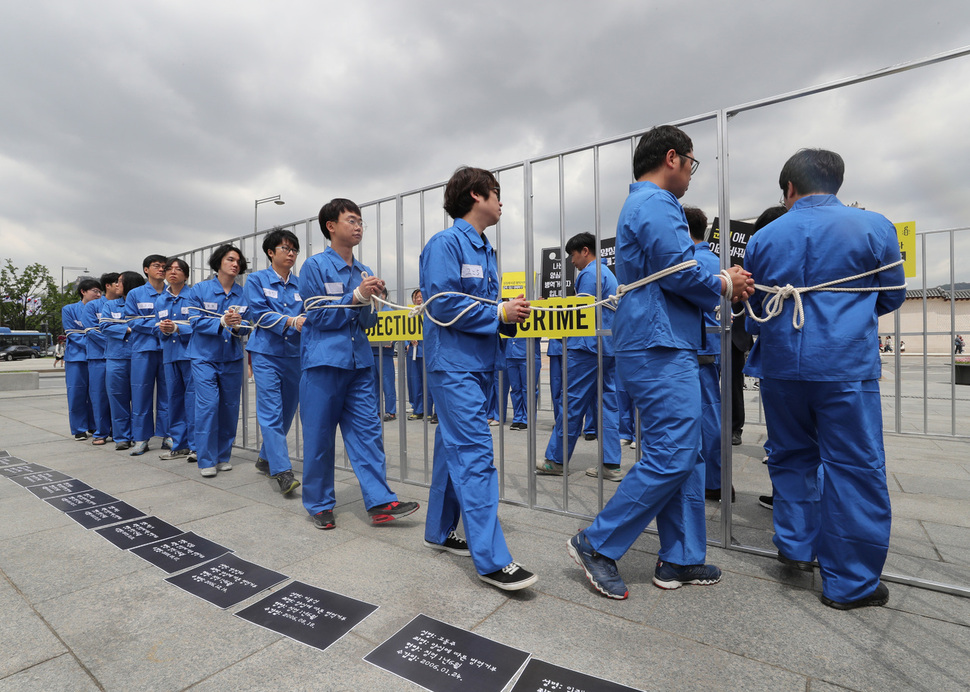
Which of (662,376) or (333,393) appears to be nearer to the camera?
(662,376)

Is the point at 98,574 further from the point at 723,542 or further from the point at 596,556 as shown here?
the point at 723,542

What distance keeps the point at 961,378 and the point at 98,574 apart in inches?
665

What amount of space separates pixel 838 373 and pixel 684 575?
112cm

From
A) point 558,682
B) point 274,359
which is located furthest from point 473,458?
point 274,359

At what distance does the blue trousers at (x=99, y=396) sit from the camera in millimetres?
6570

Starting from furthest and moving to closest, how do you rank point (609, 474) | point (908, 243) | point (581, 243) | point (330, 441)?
point (908, 243)
point (581, 243)
point (609, 474)
point (330, 441)

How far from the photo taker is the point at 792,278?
2.40m

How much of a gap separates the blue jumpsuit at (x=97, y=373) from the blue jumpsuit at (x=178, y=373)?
1446mm

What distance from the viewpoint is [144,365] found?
600 centimetres

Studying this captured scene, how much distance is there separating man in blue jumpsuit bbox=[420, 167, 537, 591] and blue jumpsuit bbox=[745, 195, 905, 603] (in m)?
1.22

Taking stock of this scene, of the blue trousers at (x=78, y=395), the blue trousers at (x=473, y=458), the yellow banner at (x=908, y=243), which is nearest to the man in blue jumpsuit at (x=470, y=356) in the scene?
the blue trousers at (x=473, y=458)

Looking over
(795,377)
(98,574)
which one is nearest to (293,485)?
(98,574)

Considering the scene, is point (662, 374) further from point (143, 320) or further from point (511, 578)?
point (143, 320)

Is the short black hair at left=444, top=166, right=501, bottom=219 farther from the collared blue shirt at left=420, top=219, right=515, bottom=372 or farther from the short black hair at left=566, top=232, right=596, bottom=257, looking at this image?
the short black hair at left=566, top=232, right=596, bottom=257
